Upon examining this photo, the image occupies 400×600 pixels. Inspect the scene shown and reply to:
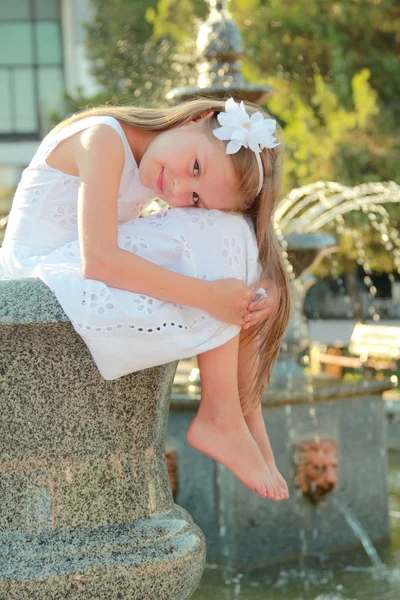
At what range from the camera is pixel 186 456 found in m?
4.40

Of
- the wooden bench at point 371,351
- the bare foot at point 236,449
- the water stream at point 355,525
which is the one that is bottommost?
the wooden bench at point 371,351

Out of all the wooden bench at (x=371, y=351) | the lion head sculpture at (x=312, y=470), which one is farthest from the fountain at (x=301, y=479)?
the wooden bench at (x=371, y=351)

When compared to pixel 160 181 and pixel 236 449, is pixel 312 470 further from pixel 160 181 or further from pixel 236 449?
pixel 160 181

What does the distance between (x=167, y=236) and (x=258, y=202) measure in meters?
0.30

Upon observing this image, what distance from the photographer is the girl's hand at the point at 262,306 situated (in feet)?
7.99

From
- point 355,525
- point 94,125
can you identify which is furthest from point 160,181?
point 355,525

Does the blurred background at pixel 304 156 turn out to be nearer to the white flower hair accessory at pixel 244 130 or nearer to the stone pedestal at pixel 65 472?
the white flower hair accessory at pixel 244 130

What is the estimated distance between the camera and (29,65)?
23.2 metres

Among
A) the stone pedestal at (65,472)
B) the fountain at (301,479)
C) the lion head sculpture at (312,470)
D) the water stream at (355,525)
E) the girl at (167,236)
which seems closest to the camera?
the stone pedestal at (65,472)

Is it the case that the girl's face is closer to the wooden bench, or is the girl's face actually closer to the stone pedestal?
the stone pedestal

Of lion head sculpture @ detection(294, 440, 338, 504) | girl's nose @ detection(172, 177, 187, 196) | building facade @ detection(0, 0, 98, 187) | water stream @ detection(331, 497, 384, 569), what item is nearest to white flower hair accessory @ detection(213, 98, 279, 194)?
girl's nose @ detection(172, 177, 187, 196)

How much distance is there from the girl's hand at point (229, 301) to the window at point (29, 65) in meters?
20.9

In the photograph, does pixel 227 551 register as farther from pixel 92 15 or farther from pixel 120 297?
pixel 92 15

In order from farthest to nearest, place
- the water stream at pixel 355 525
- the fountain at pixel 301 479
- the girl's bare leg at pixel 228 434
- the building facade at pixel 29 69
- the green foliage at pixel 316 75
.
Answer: the building facade at pixel 29 69 < the green foliage at pixel 316 75 < the water stream at pixel 355 525 < the fountain at pixel 301 479 < the girl's bare leg at pixel 228 434
